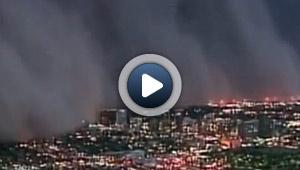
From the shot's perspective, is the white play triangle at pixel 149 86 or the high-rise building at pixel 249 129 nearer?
the white play triangle at pixel 149 86

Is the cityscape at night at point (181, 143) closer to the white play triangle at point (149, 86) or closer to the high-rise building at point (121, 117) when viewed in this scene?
the high-rise building at point (121, 117)

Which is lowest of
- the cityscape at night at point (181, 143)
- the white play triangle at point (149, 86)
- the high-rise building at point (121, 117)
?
the cityscape at night at point (181, 143)

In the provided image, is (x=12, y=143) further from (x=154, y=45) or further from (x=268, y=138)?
(x=268, y=138)

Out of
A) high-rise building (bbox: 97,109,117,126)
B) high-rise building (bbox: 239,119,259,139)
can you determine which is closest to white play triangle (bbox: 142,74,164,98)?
high-rise building (bbox: 97,109,117,126)

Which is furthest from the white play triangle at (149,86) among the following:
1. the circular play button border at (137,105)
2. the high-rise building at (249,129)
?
the high-rise building at (249,129)

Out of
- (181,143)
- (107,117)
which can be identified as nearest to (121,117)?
(107,117)

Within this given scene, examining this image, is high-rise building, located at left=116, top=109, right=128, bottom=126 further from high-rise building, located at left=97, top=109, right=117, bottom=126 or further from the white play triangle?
the white play triangle

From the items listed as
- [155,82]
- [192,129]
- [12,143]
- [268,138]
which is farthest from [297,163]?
[12,143]
